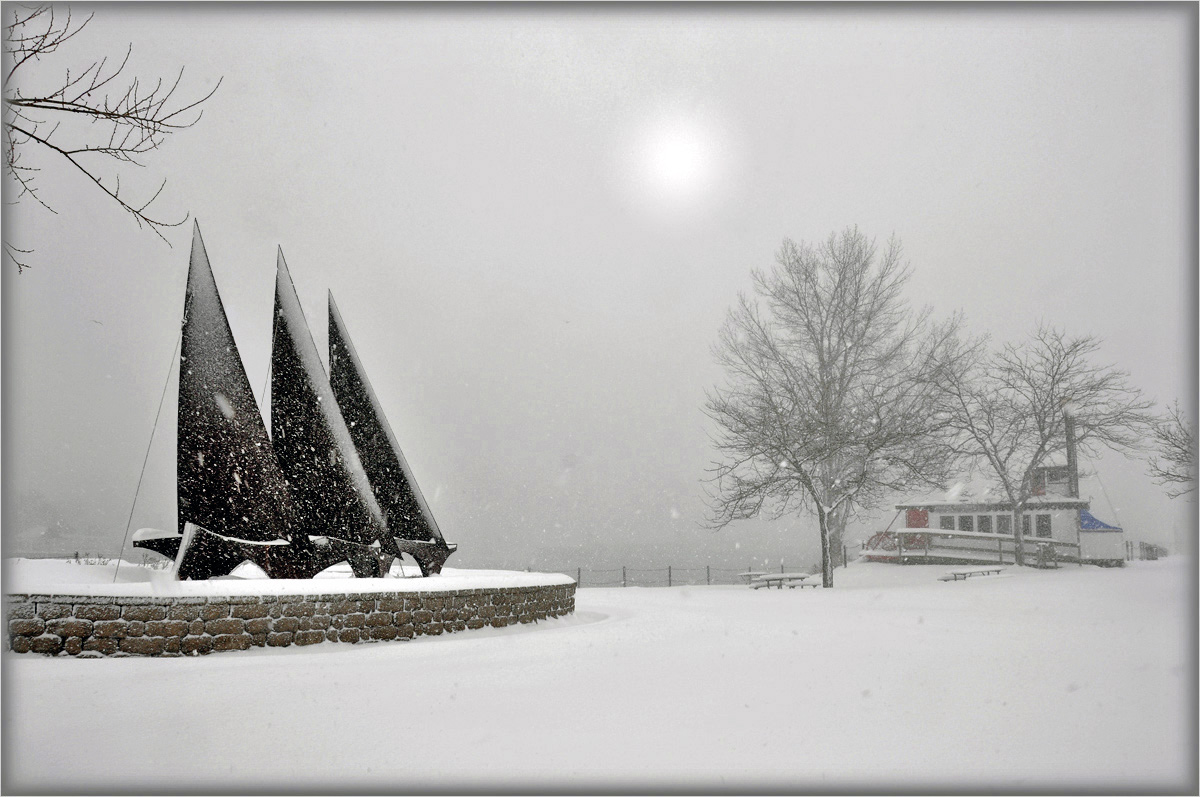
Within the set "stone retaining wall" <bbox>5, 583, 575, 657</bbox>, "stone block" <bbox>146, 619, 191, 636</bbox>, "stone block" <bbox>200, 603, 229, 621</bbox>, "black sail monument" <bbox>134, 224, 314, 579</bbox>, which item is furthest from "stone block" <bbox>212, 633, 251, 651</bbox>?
"black sail monument" <bbox>134, 224, 314, 579</bbox>

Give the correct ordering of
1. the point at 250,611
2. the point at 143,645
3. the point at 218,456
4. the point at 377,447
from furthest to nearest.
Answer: the point at 377,447, the point at 218,456, the point at 250,611, the point at 143,645

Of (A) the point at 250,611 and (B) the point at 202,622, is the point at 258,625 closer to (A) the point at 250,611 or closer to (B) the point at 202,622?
(A) the point at 250,611

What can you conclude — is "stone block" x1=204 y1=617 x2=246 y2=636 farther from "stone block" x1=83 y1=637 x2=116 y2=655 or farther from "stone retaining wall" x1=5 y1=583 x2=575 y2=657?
"stone block" x1=83 y1=637 x2=116 y2=655

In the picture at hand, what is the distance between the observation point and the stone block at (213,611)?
8203mm

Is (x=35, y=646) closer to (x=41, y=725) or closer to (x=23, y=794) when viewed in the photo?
(x=41, y=725)

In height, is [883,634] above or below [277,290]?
below

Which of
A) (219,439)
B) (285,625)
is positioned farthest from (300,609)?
(219,439)

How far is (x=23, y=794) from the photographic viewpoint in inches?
182

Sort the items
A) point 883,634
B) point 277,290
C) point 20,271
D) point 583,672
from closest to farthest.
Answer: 1. point 20,271
2. point 583,672
3. point 883,634
4. point 277,290

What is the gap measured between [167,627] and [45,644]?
1136 millimetres

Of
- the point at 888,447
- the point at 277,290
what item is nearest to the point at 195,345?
the point at 277,290

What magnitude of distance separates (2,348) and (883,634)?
9.01m

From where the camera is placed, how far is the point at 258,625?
332 inches

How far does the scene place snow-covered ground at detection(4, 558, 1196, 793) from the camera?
4.44 metres
